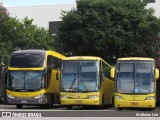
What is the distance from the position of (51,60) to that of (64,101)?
3572 mm

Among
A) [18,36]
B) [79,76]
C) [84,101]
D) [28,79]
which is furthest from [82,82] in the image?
[18,36]

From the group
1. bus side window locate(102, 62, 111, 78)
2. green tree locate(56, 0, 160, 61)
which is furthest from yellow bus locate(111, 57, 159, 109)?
green tree locate(56, 0, 160, 61)

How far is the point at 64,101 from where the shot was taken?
25.0 m

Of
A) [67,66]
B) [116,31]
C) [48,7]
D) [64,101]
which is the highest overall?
[48,7]

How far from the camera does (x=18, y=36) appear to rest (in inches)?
1757

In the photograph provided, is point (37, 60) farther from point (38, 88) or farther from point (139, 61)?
point (139, 61)

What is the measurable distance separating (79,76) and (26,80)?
330 cm

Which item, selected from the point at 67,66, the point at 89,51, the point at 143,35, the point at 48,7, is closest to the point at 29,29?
the point at 89,51

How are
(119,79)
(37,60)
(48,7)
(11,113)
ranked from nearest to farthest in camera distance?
(11,113) → (119,79) → (37,60) → (48,7)

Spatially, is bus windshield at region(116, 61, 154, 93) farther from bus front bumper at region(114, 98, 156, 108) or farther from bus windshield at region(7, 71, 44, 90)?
bus windshield at region(7, 71, 44, 90)

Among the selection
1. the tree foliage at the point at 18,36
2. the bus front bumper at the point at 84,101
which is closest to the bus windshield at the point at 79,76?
the bus front bumper at the point at 84,101

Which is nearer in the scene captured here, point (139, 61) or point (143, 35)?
point (139, 61)

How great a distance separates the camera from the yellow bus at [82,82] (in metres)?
24.9

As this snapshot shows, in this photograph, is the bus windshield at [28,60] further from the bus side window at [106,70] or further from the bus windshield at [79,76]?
the bus side window at [106,70]
